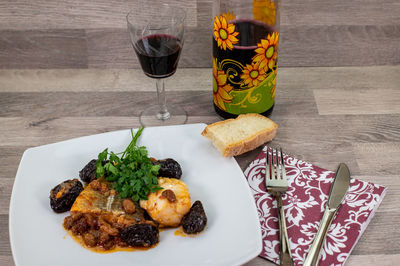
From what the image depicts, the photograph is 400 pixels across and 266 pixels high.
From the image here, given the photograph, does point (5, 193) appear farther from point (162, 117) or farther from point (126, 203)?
point (162, 117)

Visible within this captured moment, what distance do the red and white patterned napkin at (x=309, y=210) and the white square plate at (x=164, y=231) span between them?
0.09 metres

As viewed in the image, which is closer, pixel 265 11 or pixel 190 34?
pixel 265 11

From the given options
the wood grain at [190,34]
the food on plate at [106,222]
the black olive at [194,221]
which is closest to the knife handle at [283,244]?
the black olive at [194,221]

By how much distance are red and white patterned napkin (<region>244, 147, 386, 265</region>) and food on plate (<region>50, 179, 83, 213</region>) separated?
1.56 ft

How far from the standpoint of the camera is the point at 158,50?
133 centimetres

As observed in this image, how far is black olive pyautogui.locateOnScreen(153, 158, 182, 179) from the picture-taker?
1220 millimetres

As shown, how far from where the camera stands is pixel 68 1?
5.54ft

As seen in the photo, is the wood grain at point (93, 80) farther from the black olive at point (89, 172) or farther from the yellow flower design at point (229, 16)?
the black olive at point (89, 172)

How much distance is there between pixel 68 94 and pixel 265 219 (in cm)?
90

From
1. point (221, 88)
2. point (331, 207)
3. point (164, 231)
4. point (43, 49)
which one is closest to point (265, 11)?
point (221, 88)

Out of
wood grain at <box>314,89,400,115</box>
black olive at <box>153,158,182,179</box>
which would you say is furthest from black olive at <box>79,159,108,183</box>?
wood grain at <box>314,89,400,115</box>

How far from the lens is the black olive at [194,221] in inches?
42.3

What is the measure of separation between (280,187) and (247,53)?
39 centimetres

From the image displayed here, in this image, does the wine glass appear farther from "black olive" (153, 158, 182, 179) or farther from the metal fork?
the metal fork
